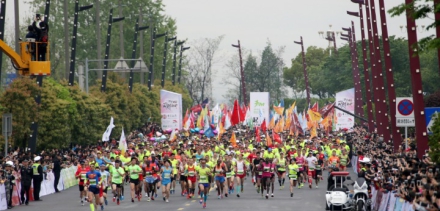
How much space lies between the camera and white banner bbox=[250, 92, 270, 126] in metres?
74.6

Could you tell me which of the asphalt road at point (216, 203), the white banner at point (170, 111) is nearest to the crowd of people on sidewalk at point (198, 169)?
the asphalt road at point (216, 203)

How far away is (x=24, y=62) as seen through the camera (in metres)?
29.9

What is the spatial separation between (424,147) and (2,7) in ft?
56.4

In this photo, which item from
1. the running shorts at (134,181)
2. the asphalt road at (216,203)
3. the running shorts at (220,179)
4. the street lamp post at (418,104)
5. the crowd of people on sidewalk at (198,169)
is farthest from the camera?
the running shorts at (220,179)

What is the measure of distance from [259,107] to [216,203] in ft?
124

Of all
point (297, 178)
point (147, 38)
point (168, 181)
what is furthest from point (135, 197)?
point (147, 38)

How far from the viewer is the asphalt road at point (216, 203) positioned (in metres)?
35.0

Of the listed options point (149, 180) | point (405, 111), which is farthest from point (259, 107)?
point (405, 111)

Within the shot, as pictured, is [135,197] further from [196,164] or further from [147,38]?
[147,38]

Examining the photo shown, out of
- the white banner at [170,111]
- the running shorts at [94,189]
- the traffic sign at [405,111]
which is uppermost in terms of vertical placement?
the white banner at [170,111]

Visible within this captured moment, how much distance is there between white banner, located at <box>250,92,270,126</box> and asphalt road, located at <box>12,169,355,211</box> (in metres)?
30.5

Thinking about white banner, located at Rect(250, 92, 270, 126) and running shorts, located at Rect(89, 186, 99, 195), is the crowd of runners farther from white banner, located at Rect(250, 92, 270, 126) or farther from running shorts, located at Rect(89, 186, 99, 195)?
white banner, located at Rect(250, 92, 270, 126)

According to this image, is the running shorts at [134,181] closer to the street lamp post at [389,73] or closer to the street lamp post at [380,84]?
the street lamp post at [389,73]

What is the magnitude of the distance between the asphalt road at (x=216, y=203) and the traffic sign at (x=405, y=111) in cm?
406
